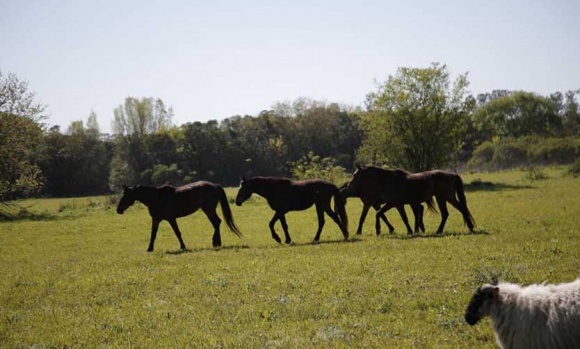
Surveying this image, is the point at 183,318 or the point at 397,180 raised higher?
the point at 397,180

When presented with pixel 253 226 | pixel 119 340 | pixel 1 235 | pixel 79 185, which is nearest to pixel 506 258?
pixel 119 340

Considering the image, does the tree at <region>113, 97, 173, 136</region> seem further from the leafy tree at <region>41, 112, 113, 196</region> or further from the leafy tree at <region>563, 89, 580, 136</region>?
the leafy tree at <region>563, 89, 580, 136</region>

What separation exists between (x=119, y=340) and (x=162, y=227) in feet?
75.2

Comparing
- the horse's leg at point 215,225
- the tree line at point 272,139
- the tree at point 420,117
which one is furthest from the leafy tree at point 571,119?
the horse's leg at point 215,225

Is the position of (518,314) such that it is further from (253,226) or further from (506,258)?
(253,226)

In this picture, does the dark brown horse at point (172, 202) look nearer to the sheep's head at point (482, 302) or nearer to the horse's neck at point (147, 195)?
the horse's neck at point (147, 195)

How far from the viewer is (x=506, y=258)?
1230 centimetres

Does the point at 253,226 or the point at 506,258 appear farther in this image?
the point at 253,226

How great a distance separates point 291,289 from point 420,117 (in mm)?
41800

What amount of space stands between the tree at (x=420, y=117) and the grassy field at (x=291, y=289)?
95.5 ft

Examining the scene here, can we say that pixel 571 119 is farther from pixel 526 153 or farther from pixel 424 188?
pixel 424 188

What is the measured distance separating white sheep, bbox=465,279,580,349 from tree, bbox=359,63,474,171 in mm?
44626

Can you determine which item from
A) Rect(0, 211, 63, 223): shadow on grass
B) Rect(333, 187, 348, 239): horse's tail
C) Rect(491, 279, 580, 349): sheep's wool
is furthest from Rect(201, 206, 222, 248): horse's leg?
Rect(0, 211, 63, 223): shadow on grass

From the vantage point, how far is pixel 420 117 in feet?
164
